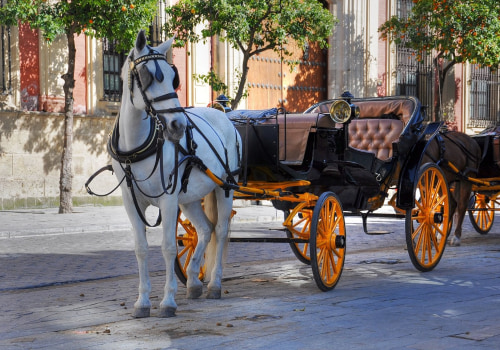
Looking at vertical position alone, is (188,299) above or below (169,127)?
below

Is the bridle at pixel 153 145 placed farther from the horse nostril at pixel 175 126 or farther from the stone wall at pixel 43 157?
the stone wall at pixel 43 157

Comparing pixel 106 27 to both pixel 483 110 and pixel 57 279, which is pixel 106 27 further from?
pixel 483 110

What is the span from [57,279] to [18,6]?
8.13 m

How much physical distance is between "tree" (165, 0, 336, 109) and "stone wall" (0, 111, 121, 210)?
2857 mm

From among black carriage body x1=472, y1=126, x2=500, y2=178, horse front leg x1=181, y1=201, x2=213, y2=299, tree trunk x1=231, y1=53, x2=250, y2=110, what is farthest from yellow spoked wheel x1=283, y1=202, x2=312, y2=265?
tree trunk x1=231, y1=53, x2=250, y2=110

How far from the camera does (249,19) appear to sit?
16.8m

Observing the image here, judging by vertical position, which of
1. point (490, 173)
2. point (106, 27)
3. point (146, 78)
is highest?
point (106, 27)

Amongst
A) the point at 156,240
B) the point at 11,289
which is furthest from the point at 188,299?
the point at 156,240

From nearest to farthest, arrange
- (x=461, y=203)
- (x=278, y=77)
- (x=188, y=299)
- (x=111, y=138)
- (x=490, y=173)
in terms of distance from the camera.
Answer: (x=111, y=138)
(x=188, y=299)
(x=461, y=203)
(x=490, y=173)
(x=278, y=77)

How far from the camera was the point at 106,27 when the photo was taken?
49.0ft

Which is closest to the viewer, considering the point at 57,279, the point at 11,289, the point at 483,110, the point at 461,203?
the point at 11,289

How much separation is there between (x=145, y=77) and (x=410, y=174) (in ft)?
11.5

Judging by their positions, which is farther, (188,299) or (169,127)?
(188,299)

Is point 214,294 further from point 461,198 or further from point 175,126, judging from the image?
point 461,198
